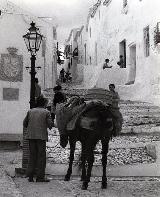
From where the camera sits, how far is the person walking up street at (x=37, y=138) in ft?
24.7

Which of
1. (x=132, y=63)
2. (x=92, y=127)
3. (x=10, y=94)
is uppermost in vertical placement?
(x=132, y=63)

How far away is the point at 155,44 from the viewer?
17.7m

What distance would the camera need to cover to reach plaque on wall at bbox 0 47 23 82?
1284 centimetres

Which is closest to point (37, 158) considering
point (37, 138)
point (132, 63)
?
point (37, 138)

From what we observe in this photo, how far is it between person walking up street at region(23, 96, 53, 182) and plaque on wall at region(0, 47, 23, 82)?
5.35 meters

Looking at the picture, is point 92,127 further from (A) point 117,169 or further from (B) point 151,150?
(B) point 151,150

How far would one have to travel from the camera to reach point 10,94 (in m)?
13.1

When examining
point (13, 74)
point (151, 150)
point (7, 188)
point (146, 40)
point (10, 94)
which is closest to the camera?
point (7, 188)

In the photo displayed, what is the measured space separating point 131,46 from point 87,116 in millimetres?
15845

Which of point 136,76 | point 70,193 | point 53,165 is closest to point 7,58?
point 53,165

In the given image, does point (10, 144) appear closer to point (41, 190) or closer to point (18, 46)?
point (18, 46)

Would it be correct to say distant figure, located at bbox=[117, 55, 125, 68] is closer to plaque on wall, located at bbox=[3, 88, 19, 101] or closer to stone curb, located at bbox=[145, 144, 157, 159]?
plaque on wall, located at bbox=[3, 88, 19, 101]

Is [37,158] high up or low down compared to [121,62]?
down

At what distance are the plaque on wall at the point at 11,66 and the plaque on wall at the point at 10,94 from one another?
1.00 feet
